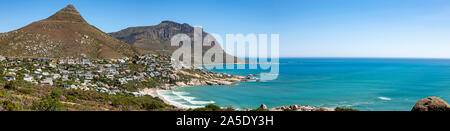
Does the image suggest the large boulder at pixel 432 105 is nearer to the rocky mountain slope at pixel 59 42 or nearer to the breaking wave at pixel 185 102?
the breaking wave at pixel 185 102

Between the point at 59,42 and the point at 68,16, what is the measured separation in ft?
79.8

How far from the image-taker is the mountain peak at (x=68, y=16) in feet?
235

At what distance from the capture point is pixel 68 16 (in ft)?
246

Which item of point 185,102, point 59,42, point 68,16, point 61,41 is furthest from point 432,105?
point 68,16

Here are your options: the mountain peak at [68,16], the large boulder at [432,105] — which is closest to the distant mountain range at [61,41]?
the mountain peak at [68,16]

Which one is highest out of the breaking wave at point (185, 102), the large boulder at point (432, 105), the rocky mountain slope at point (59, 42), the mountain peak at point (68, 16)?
the mountain peak at point (68, 16)

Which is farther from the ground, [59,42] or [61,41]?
[61,41]

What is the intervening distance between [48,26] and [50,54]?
17016mm

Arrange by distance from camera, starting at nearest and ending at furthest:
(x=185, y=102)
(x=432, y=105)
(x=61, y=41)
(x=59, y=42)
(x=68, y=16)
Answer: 1. (x=432, y=105)
2. (x=185, y=102)
3. (x=59, y=42)
4. (x=61, y=41)
5. (x=68, y=16)

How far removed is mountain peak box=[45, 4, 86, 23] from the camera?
7174cm

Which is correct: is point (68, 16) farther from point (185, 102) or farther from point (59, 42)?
point (185, 102)
